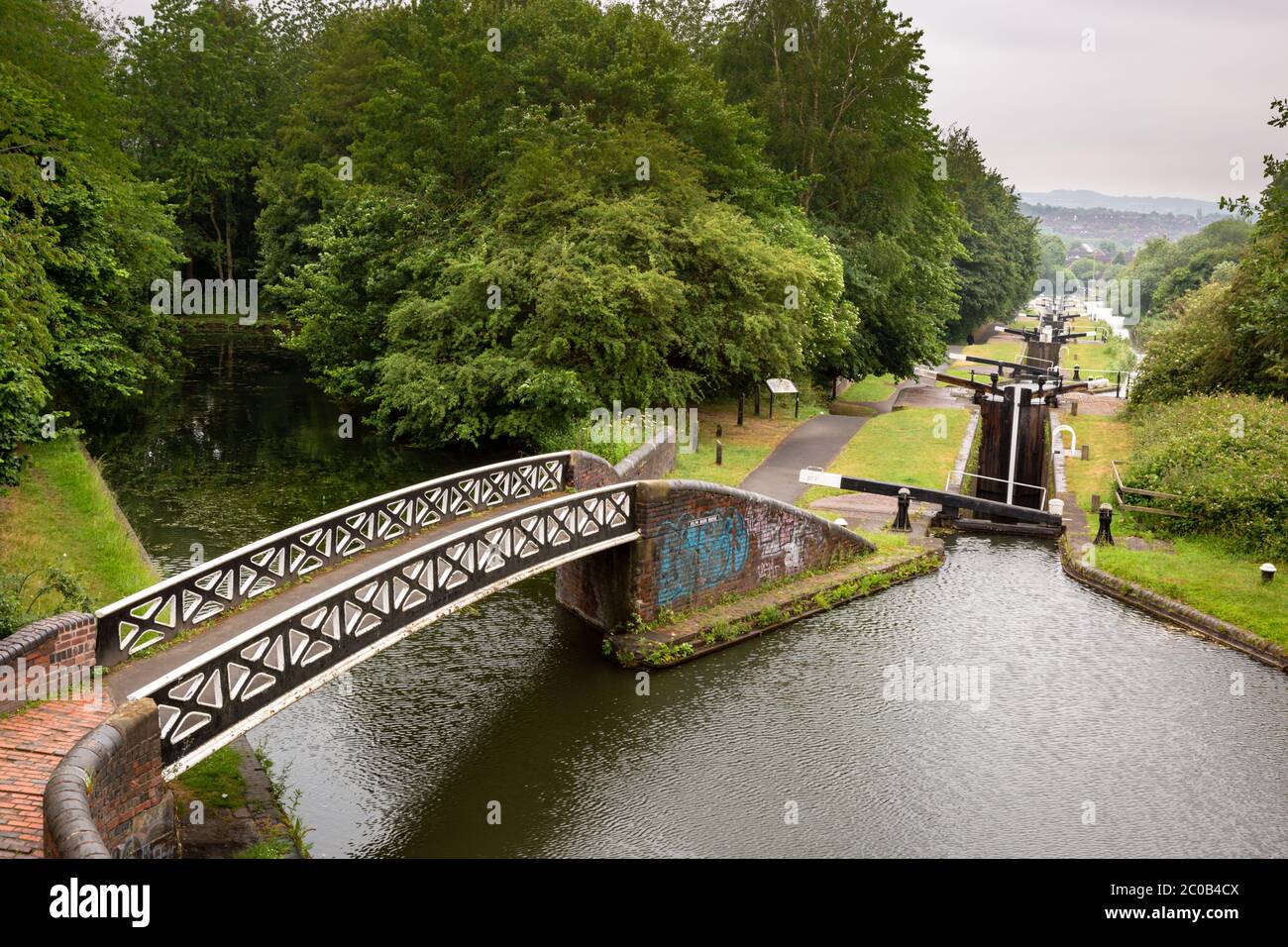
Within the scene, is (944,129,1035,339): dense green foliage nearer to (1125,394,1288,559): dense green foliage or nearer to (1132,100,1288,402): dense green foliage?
(1132,100,1288,402): dense green foliage

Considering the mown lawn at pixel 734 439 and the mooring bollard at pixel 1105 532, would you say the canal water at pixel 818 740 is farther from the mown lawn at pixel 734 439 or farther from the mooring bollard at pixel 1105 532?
the mown lawn at pixel 734 439

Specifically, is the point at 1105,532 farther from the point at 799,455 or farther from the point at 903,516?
the point at 799,455

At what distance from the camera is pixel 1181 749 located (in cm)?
1457

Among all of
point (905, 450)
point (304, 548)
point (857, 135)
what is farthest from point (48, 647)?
point (857, 135)

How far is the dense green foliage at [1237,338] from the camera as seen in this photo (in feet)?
79.5

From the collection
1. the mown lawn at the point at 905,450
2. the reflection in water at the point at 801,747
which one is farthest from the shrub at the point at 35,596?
the mown lawn at the point at 905,450

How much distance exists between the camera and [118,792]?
9102mm

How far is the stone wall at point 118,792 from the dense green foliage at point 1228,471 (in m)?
19.5

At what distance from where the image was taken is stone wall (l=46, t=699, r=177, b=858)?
308 inches

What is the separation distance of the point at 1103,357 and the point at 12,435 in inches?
2576

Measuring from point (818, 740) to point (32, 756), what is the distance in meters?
9.19

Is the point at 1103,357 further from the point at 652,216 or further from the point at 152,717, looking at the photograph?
the point at 152,717
